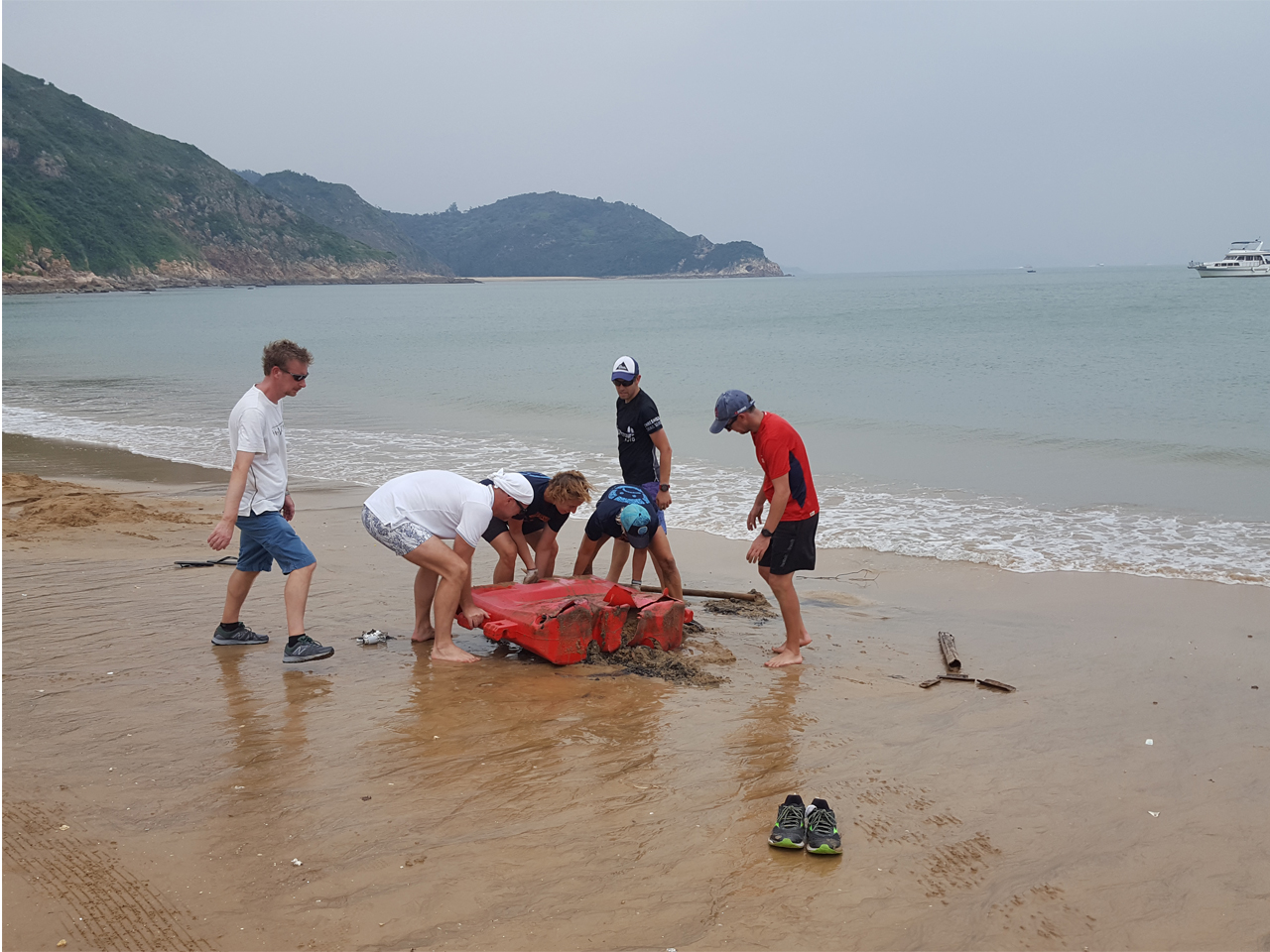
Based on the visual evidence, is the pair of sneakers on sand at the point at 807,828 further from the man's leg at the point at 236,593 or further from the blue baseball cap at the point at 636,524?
the man's leg at the point at 236,593

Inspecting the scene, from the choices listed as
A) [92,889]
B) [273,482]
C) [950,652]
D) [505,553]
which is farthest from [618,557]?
[92,889]

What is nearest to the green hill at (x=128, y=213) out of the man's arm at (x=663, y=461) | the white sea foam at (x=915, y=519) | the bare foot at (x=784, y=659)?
the white sea foam at (x=915, y=519)

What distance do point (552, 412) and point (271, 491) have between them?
1466cm

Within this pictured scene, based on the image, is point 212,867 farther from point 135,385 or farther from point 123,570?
point 135,385

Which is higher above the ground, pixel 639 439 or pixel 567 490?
pixel 639 439

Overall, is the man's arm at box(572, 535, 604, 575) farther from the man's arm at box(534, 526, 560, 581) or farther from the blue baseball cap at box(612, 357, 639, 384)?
the blue baseball cap at box(612, 357, 639, 384)

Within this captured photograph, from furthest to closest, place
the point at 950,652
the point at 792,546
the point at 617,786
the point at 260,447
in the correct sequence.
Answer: the point at 950,652
the point at 792,546
the point at 260,447
the point at 617,786

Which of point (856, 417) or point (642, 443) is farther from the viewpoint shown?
point (856, 417)

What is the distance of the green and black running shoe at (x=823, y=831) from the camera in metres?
3.37

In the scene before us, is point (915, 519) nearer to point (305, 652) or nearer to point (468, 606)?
point (468, 606)

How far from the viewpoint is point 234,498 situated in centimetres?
497

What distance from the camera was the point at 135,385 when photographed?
23188 mm

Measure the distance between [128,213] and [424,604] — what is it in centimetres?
13580

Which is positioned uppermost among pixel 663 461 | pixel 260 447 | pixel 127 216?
pixel 127 216
